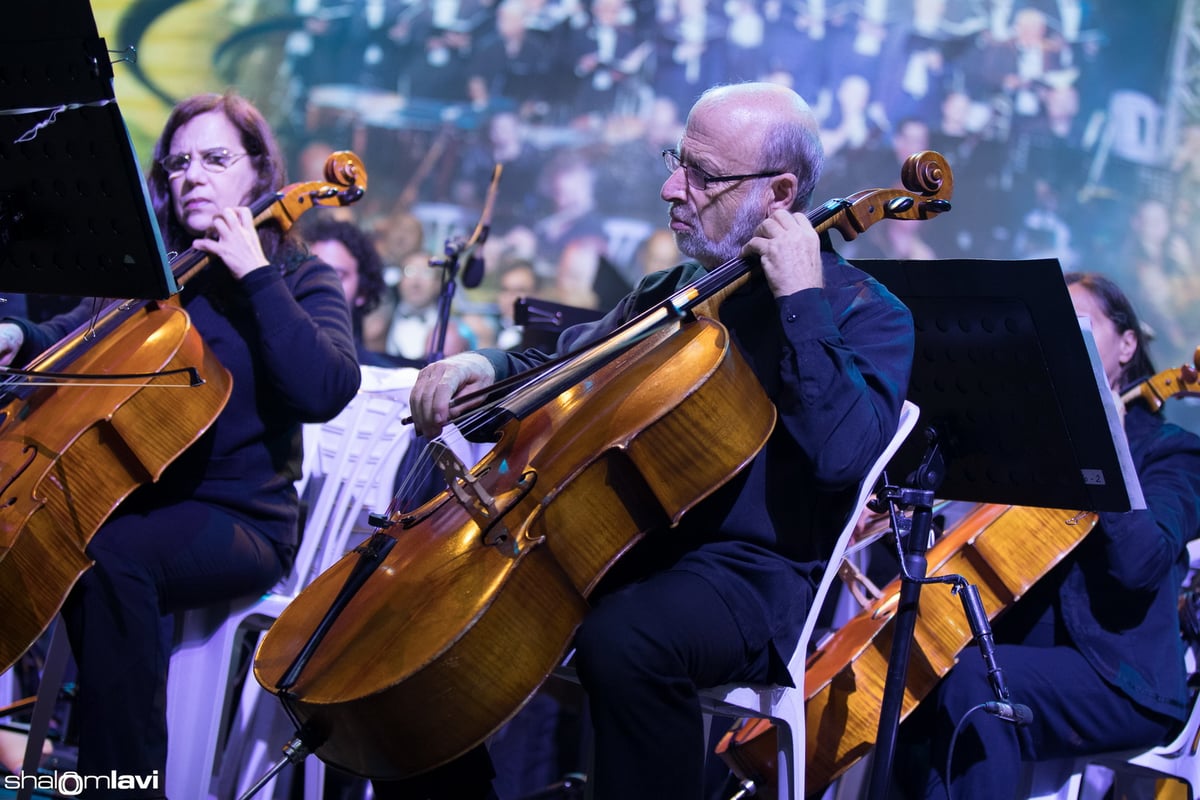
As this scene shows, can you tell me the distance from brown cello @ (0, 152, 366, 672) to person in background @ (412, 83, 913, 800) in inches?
20.8

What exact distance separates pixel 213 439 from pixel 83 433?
0.39 m

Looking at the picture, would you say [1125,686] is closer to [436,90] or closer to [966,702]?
[966,702]

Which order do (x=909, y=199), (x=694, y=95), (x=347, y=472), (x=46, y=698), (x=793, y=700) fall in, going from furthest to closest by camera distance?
1. (x=694, y=95)
2. (x=347, y=472)
3. (x=46, y=698)
4. (x=909, y=199)
5. (x=793, y=700)

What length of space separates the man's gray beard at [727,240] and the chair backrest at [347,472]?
83 cm

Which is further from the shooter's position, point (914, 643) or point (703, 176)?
point (914, 643)

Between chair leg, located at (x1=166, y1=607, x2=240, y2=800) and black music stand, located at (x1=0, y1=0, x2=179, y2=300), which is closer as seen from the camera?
black music stand, located at (x1=0, y1=0, x2=179, y2=300)

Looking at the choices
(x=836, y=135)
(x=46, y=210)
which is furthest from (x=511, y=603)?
(x=836, y=135)

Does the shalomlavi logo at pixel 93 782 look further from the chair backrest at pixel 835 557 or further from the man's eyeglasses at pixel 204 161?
the man's eyeglasses at pixel 204 161

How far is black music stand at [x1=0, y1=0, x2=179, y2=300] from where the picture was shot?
1.59 metres

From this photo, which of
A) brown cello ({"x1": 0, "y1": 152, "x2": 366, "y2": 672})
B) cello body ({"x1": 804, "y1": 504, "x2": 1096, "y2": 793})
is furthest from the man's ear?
brown cello ({"x1": 0, "y1": 152, "x2": 366, "y2": 672})

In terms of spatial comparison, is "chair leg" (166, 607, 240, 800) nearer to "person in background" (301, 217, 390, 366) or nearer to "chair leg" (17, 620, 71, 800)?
"chair leg" (17, 620, 71, 800)

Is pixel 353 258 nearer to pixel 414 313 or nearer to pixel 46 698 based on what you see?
pixel 414 313

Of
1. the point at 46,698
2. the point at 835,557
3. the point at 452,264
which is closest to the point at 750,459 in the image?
the point at 835,557

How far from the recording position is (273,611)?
7.54 feet
